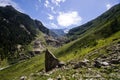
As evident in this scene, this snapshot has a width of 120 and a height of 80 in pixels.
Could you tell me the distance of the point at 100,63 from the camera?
95.0 ft

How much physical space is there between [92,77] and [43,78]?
21.8 feet

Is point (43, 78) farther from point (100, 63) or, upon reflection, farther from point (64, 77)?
point (100, 63)

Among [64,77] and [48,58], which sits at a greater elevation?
[48,58]

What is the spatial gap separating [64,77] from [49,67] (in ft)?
67.4

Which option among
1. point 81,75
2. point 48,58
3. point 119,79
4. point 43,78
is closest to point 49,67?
point 48,58

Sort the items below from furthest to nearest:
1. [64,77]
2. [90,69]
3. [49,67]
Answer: [49,67], [90,69], [64,77]

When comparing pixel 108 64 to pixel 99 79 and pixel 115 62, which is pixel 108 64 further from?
pixel 99 79

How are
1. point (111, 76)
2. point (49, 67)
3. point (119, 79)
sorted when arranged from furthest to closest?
point (49, 67) → point (111, 76) → point (119, 79)

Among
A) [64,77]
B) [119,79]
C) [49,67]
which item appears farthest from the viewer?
[49,67]

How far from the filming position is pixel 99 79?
23328 mm

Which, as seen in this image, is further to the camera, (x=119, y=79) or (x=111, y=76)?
(x=111, y=76)

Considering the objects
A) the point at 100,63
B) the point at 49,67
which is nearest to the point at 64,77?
the point at 100,63

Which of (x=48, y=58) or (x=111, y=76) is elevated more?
(x=48, y=58)

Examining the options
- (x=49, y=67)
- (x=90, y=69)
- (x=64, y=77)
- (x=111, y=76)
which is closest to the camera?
(x=111, y=76)
